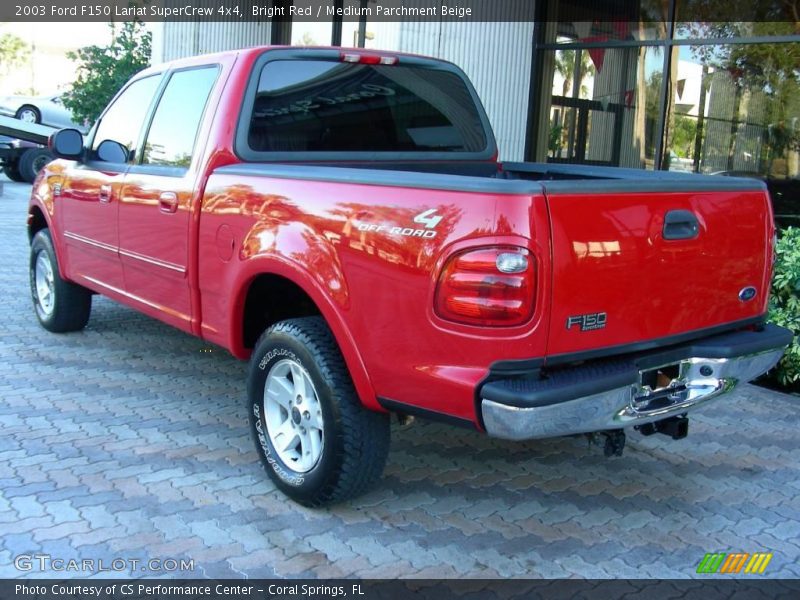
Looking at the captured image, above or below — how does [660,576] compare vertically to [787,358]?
below

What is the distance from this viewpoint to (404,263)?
2908mm

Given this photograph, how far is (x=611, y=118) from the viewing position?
9328 mm

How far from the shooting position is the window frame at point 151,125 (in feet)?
13.7

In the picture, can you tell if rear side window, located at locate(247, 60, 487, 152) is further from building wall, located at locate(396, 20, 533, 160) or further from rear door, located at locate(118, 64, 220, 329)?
building wall, located at locate(396, 20, 533, 160)

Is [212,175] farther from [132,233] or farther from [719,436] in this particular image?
[719,436]

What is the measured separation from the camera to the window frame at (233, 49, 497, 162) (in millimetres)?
4023

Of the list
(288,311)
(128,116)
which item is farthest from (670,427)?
(128,116)

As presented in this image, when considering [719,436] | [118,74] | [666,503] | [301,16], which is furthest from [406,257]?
[118,74]

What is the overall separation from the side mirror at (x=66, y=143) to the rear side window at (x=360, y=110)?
5.64 ft

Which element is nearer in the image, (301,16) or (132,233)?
(132,233)

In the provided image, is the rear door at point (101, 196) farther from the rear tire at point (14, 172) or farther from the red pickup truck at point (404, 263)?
the rear tire at point (14, 172)

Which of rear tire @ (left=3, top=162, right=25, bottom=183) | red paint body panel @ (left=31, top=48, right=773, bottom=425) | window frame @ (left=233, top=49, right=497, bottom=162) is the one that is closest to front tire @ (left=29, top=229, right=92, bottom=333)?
red paint body panel @ (left=31, top=48, right=773, bottom=425)

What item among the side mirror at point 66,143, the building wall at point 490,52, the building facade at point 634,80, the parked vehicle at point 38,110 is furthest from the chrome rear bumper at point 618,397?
the parked vehicle at point 38,110

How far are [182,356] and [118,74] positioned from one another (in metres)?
12.0
